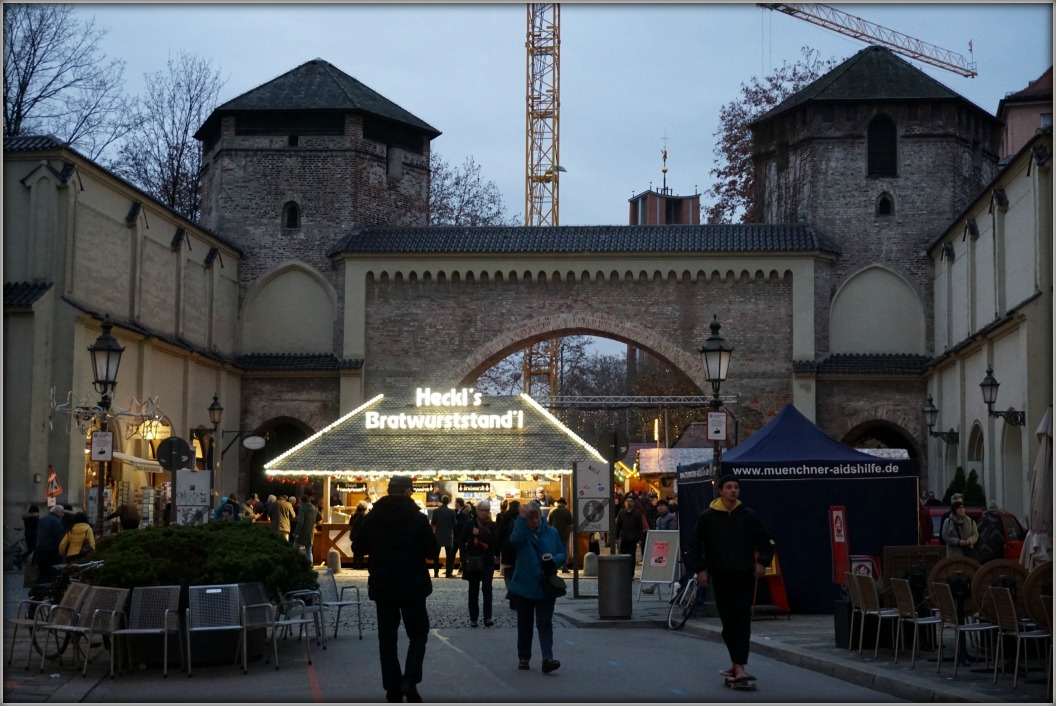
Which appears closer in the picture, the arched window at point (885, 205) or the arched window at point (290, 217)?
the arched window at point (885, 205)

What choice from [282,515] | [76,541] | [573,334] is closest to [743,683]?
[76,541]

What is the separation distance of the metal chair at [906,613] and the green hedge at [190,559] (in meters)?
6.17

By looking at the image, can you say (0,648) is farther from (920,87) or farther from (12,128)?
(920,87)

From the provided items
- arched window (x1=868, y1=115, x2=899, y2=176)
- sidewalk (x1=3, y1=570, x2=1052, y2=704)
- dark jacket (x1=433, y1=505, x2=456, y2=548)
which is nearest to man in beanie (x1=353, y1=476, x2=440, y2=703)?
sidewalk (x1=3, y1=570, x2=1052, y2=704)

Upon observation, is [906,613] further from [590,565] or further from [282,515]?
[282,515]


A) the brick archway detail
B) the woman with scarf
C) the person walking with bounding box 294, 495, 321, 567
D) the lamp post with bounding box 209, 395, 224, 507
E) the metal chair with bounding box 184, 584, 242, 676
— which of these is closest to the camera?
the metal chair with bounding box 184, 584, 242, 676

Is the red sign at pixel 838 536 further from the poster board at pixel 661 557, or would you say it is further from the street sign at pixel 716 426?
the poster board at pixel 661 557

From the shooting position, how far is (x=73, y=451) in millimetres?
31406

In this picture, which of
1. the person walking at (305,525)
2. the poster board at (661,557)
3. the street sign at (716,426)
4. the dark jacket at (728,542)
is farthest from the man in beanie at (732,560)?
the person walking at (305,525)

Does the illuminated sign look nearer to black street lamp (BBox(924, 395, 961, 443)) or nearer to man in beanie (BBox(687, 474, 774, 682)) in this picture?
black street lamp (BBox(924, 395, 961, 443))

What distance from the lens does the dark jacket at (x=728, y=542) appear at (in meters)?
12.4

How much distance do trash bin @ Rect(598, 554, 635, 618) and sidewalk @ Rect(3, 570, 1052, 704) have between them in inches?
6.6

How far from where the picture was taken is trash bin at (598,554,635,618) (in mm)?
19281

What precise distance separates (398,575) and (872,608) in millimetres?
5410
